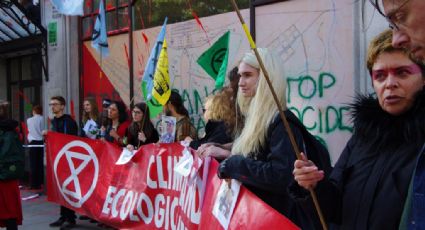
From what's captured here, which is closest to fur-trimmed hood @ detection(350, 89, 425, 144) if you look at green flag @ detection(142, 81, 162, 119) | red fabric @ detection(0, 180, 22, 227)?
green flag @ detection(142, 81, 162, 119)

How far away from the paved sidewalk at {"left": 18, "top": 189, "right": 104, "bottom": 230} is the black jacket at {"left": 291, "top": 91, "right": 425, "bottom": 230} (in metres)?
5.36

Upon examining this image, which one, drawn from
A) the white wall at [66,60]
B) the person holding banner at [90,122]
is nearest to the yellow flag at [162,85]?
the person holding banner at [90,122]

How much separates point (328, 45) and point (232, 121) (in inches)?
90.1

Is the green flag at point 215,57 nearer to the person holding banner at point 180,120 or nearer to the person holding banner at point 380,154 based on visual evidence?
the person holding banner at point 180,120

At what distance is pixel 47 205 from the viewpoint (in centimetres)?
895

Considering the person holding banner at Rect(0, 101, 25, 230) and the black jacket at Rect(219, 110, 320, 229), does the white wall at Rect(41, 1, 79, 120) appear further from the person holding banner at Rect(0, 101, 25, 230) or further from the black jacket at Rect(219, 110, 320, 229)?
the black jacket at Rect(219, 110, 320, 229)

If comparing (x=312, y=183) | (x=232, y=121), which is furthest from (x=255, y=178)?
(x=232, y=121)

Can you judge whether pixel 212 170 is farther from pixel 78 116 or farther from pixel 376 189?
pixel 78 116

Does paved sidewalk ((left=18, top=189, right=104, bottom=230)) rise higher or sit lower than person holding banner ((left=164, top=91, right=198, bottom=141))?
lower

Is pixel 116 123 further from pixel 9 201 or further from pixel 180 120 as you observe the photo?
pixel 9 201

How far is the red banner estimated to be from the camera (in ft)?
11.4

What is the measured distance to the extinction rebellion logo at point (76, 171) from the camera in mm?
5922

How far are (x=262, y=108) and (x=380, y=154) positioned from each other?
3.23 ft

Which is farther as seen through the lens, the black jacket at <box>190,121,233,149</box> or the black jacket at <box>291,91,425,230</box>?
the black jacket at <box>190,121,233,149</box>
